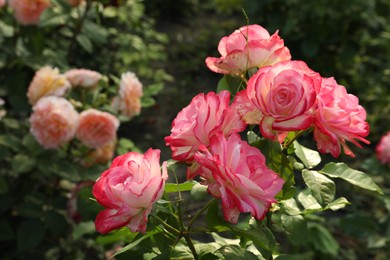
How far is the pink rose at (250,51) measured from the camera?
1.20 meters

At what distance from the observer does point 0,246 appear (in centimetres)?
272

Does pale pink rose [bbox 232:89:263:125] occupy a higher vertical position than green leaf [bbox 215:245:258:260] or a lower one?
higher

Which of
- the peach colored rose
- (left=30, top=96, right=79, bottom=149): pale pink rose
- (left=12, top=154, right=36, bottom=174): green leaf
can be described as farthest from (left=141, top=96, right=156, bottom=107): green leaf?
(left=12, top=154, right=36, bottom=174): green leaf

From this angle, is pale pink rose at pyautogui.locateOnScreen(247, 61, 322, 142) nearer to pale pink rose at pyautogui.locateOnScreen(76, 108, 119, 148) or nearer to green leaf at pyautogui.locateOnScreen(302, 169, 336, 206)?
green leaf at pyautogui.locateOnScreen(302, 169, 336, 206)

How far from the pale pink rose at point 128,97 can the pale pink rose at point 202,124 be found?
110 centimetres

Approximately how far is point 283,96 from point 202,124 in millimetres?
134

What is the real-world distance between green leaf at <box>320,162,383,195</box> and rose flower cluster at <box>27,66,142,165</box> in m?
1.04

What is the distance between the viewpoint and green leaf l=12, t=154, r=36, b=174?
7.02 ft

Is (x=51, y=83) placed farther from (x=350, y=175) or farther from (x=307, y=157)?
(x=350, y=175)

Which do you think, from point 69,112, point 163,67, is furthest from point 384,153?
point 163,67

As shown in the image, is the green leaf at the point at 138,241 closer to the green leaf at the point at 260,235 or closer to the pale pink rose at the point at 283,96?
the green leaf at the point at 260,235

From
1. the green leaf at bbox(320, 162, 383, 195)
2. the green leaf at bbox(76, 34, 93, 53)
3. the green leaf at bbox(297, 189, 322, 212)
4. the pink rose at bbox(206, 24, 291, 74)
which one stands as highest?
the pink rose at bbox(206, 24, 291, 74)

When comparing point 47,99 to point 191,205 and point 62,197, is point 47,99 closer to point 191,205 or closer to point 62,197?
point 62,197

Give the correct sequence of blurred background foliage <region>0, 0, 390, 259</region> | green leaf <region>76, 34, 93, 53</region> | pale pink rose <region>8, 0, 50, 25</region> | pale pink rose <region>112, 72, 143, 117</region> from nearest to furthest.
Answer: pale pink rose <region>112, 72, 143, 117</region>, blurred background foliage <region>0, 0, 390, 259</region>, pale pink rose <region>8, 0, 50, 25</region>, green leaf <region>76, 34, 93, 53</region>
